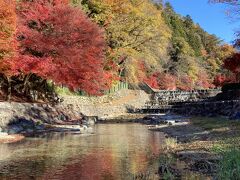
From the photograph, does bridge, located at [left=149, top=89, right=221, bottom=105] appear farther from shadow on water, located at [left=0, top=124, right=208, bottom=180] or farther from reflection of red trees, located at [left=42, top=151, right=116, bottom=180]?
reflection of red trees, located at [left=42, top=151, right=116, bottom=180]

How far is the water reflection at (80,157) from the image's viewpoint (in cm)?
1274

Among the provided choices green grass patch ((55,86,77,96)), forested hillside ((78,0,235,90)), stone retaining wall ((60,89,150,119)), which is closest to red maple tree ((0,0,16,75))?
stone retaining wall ((60,89,150,119))

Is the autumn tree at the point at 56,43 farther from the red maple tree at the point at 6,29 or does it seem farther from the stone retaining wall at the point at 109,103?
the stone retaining wall at the point at 109,103

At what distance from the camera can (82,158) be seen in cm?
1559

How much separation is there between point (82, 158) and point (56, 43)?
15.6 metres

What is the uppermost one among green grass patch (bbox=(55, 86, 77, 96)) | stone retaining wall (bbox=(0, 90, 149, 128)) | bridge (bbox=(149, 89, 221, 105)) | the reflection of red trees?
bridge (bbox=(149, 89, 221, 105))

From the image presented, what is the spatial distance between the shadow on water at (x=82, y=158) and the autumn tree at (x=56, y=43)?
7766mm

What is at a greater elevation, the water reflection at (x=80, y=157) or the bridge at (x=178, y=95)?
the bridge at (x=178, y=95)

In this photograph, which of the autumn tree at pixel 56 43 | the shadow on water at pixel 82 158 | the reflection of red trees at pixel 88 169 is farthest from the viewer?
the autumn tree at pixel 56 43

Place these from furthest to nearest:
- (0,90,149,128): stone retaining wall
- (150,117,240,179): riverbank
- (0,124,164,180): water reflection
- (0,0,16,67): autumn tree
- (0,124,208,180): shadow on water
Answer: (0,90,149,128): stone retaining wall
(0,0,16,67): autumn tree
(0,124,164,180): water reflection
(0,124,208,180): shadow on water
(150,117,240,179): riverbank

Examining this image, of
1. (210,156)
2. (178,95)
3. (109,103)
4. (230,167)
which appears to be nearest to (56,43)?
(210,156)

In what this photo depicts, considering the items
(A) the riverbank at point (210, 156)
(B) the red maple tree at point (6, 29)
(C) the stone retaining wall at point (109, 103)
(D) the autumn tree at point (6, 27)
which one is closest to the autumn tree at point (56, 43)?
(B) the red maple tree at point (6, 29)

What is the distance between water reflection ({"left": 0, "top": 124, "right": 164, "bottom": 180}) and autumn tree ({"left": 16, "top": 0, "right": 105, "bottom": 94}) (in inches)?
306

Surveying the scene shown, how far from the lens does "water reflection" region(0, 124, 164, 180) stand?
12.7 meters
